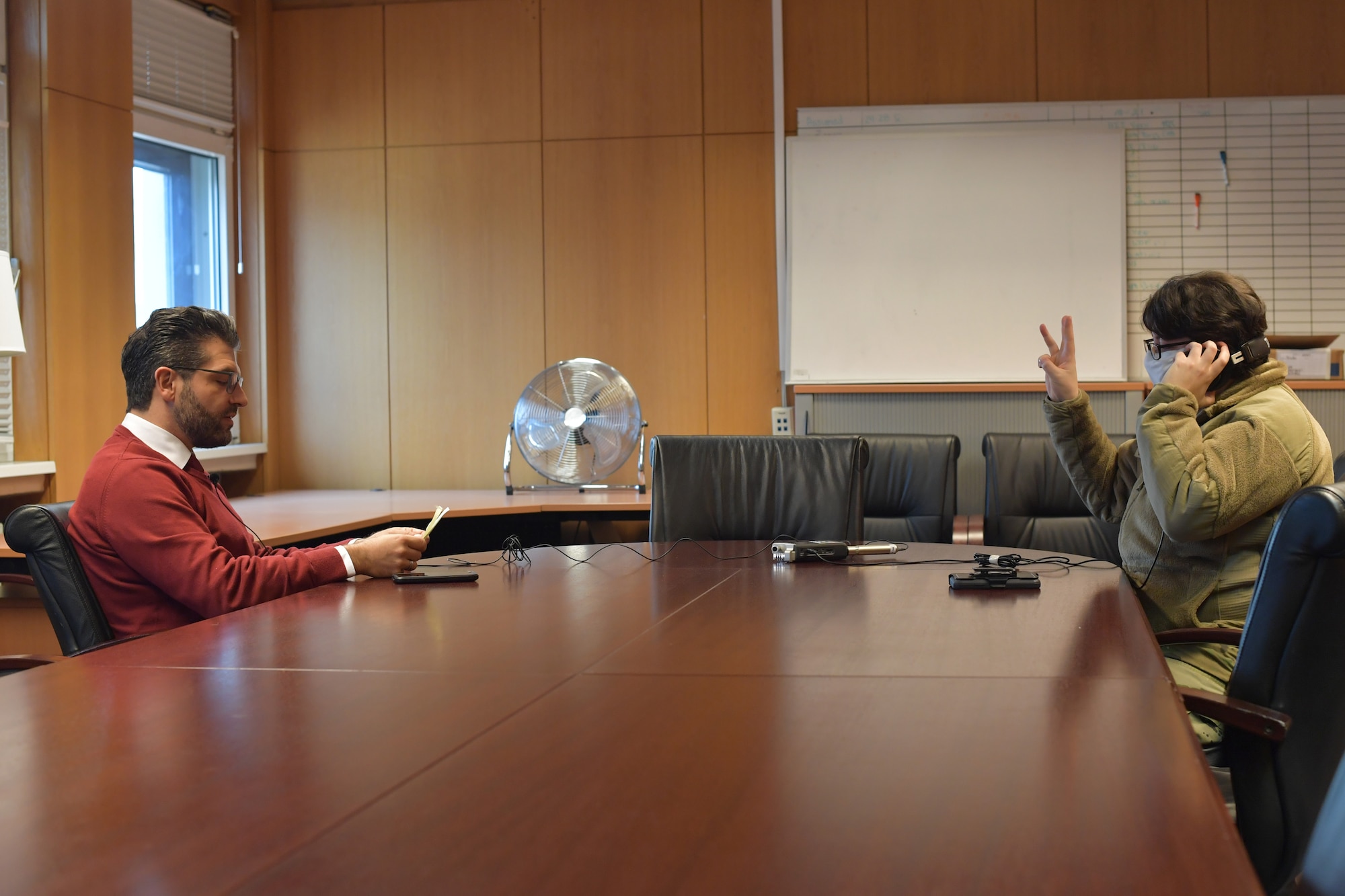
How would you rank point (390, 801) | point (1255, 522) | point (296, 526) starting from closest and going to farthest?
point (390, 801) → point (1255, 522) → point (296, 526)

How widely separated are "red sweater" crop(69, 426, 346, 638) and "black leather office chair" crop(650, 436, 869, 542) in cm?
112

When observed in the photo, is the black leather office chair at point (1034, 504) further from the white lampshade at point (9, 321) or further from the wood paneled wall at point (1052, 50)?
the white lampshade at point (9, 321)

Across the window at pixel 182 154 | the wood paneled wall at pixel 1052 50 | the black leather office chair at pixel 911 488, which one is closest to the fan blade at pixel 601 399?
the black leather office chair at pixel 911 488

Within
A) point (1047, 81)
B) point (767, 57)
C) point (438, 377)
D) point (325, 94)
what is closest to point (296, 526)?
point (438, 377)

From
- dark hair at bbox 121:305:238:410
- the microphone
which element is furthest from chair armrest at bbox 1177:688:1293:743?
dark hair at bbox 121:305:238:410

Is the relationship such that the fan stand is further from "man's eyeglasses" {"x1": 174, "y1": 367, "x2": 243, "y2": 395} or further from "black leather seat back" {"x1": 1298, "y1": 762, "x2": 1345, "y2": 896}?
"black leather seat back" {"x1": 1298, "y1": 762, "x2": 1345, "y2": 896}

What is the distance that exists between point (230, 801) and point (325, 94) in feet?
16.1

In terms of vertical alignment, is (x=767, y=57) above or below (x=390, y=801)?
above

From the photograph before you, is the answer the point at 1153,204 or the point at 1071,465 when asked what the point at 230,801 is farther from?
the point at 1153,204

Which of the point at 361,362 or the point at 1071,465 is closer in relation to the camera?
the point at 1071,465

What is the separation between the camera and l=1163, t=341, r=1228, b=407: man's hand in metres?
2.11

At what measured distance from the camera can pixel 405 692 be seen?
1342 millimetres

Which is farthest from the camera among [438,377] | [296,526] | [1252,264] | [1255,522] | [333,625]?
[438,377]

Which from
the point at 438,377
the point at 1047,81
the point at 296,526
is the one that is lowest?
the point at 296,526
